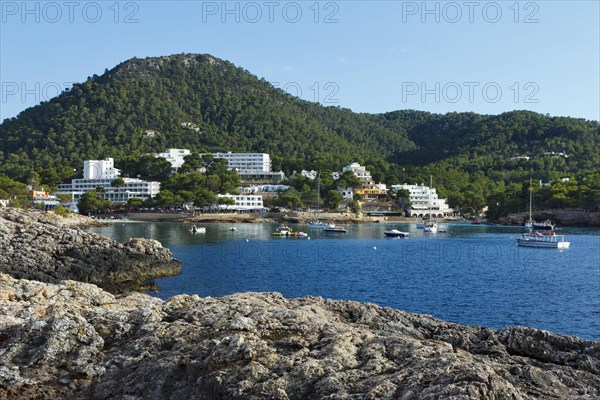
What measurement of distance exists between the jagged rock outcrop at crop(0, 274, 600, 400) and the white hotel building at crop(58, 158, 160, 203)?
4809 inches

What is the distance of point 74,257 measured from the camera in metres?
31.8

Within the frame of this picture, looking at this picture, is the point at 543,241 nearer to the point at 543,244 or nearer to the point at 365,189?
the point at 543,244

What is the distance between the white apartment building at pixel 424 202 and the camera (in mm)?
138875

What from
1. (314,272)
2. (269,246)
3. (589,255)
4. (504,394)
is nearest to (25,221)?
(314,272)

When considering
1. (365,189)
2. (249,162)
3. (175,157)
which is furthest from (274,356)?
(249,162)

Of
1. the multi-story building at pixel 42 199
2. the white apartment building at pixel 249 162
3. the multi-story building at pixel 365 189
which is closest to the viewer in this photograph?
the multi-story building at pixel 42 199

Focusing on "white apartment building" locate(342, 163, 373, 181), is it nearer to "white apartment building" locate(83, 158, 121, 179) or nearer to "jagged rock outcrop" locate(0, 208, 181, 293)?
"white apartment building" locate(83, 158, 121, 179)

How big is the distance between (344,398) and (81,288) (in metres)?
10.4

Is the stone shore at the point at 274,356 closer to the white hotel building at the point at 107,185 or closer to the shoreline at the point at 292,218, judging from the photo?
the shoreline at the point at 292,218

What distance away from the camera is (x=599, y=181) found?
119062 mm

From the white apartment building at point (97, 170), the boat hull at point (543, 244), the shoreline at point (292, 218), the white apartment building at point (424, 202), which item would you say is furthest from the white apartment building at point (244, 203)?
the boat hull at point (543, 244)

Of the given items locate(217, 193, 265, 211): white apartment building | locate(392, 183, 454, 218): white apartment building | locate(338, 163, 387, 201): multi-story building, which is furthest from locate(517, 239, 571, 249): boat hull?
locate(338, 163, 387, 201): multi-story building

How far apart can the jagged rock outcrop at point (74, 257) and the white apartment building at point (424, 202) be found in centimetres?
10763

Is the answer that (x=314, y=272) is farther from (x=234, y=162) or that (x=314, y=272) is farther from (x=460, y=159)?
(x=460, y=159)
